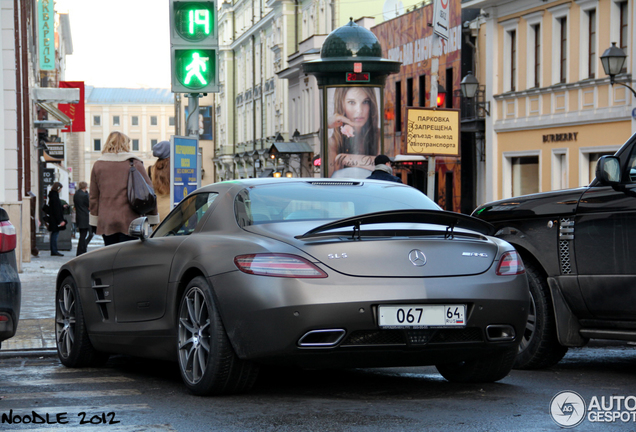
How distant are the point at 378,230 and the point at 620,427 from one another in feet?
5.46

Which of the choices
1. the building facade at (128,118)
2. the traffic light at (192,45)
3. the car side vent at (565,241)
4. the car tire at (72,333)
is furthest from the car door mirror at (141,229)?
the building facade at (128,118)

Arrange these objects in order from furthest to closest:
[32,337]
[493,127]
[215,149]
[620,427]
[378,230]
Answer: [215,149] < [493,127] < [32,337] < [378,230] < [620,427]

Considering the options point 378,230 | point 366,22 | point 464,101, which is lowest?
point 378,230

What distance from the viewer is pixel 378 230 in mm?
6121

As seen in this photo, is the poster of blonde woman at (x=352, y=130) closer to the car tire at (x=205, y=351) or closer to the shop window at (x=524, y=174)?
the shop window at (x=524, y=174)

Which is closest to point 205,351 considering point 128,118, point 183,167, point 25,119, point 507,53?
point 183,167

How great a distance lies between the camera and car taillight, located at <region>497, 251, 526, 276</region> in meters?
6.33

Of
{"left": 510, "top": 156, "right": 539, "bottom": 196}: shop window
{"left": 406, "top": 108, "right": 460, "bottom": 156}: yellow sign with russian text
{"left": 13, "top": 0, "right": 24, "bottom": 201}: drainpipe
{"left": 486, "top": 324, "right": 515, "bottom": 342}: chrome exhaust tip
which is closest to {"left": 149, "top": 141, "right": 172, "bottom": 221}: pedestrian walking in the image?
{"left": 406, "top": 108, "right": 460, "bottom": 156}: yellow sign with russian text

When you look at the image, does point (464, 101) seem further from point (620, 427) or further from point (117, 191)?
point (620, 427)

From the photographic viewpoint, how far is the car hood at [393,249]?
5.93 meters

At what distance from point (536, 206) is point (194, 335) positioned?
2738 millimetres

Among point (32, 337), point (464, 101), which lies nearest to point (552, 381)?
point (32, 337)

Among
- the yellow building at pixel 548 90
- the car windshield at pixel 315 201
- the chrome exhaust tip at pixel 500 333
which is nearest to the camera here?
the chrome exhaust tip at pixel 500 333

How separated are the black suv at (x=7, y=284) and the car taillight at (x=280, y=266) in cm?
161
